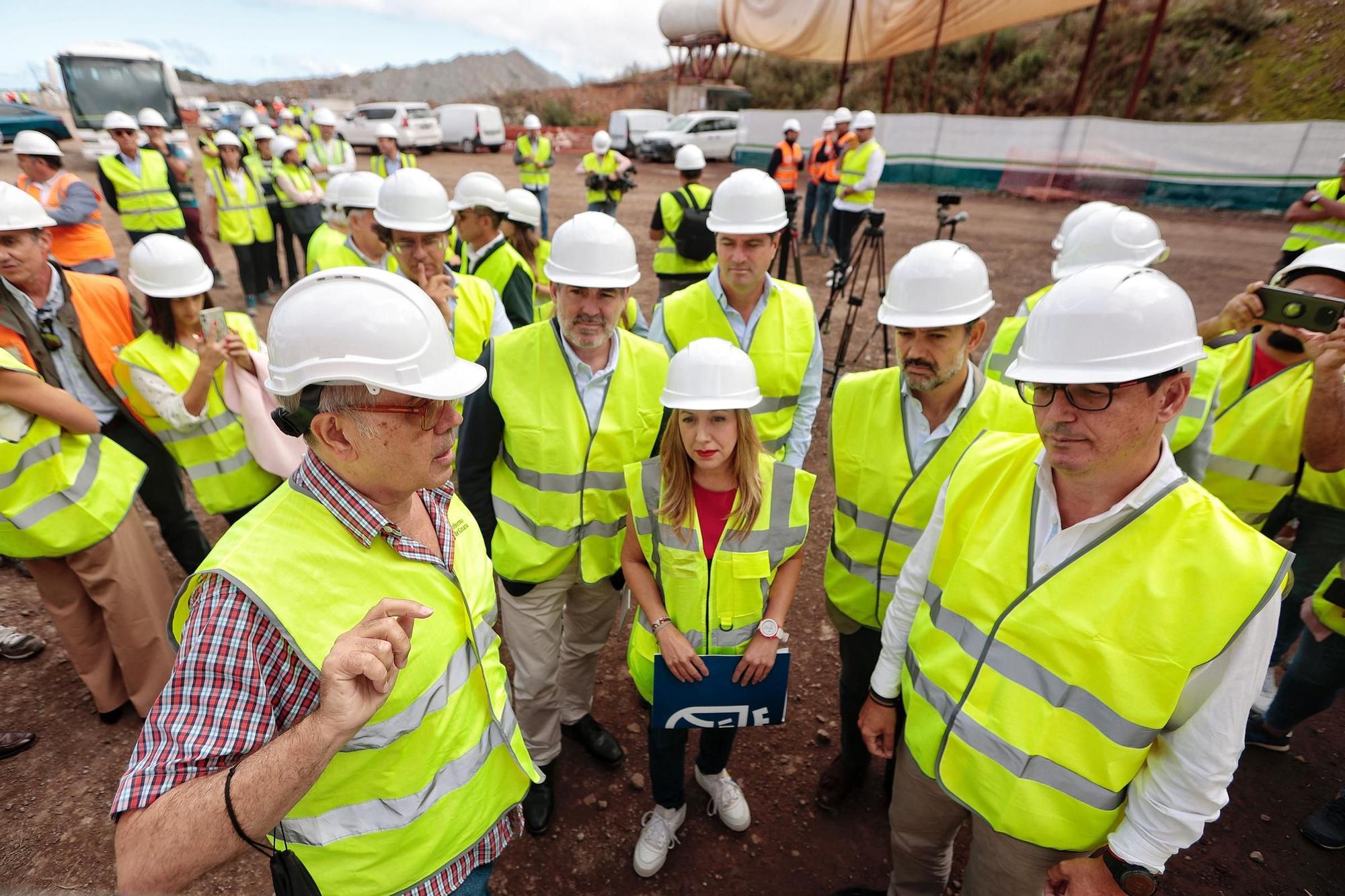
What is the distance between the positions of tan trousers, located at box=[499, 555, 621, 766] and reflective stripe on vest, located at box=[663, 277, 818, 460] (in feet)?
4.16

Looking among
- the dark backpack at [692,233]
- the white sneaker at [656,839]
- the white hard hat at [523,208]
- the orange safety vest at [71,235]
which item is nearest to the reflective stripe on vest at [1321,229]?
the dark backpack at [692,233]

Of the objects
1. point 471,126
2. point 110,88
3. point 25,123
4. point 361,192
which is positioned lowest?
point 361,192

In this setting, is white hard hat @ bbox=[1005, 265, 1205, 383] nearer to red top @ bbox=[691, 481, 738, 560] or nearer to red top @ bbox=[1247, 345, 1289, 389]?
red top @ bbox=[691, 481, 738, 560]

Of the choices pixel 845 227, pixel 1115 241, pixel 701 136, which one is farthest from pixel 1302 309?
pixel 701 136

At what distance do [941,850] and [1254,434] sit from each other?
225 cm

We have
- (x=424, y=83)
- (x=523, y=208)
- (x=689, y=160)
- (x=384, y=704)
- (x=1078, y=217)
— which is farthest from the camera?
(x=424, y=83)

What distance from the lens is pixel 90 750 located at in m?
3.25

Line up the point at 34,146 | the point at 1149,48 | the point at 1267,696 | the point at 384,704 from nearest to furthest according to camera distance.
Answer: the point at 384,704
the point at 1267,696
the point at 34,146
the point at 1149,48

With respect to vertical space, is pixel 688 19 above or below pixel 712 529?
above

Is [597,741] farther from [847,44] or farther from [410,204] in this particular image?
[847,44]

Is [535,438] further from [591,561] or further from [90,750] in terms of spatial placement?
[90,750]

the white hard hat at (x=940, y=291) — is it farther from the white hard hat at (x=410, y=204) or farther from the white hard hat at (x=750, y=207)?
the white hard hat at (x=410, y=204)

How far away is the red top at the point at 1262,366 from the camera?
110 inches

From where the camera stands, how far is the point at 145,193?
8.01 meters
